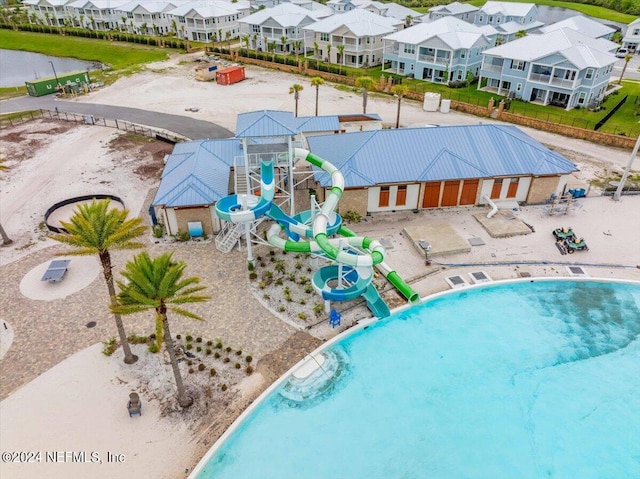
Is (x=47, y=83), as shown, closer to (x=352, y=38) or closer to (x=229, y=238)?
→ (x=352, y=38)

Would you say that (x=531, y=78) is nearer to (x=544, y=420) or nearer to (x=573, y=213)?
(x=573, y=213)

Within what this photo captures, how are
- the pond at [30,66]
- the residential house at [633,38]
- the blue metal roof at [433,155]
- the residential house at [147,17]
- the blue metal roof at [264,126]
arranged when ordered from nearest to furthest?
1. the blue metal roof at [264,126]
2. the blue metal roof at [433,155]
3. the pond at [30,66]
4. the residential house at [633,38]
5. the residential house at [147,17]

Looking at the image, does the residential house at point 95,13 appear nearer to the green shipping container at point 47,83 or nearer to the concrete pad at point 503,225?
the green shipping container at point 47,83

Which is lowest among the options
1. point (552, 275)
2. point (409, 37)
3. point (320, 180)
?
point (552, 275)

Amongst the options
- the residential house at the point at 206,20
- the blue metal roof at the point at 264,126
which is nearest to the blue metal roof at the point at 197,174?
the blue metal roof at the point at 264,126

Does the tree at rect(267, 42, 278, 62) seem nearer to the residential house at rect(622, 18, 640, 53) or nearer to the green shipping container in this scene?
the green shipping container

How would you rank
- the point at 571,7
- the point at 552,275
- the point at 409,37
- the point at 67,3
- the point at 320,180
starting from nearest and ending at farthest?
the point at 552,275
the point at 320,180
the point at 409,37
the point at 67,3
the point at 571,7

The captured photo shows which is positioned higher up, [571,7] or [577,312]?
[571,7]

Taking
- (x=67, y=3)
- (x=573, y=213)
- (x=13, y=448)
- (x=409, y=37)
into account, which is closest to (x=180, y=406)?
(x=13, y=448)
